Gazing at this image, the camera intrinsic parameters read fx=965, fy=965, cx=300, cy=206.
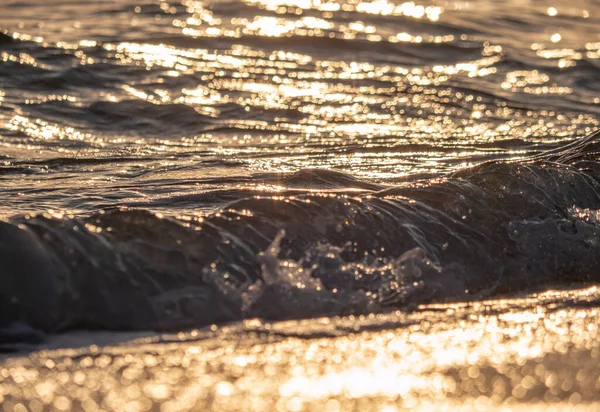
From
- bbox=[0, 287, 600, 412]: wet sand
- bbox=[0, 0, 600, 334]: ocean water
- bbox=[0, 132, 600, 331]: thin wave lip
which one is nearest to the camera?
bbox=[0, 287, 600, 412]: wet sand

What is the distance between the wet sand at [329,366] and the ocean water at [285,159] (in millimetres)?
170

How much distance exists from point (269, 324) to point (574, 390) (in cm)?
106

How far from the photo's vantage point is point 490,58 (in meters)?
9.48

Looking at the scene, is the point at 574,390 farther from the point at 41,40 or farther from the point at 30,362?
the point at 41,40

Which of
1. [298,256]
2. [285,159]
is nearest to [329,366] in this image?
[298,256]

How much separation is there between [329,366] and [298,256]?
2.84 feet

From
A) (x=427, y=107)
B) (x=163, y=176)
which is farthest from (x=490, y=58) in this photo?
(x=163, y=176)

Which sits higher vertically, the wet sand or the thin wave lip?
the thin wave lip

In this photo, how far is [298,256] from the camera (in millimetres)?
3730

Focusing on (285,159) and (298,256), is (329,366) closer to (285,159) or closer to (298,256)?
(298,256)

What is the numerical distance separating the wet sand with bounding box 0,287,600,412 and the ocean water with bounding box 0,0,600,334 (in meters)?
0.17

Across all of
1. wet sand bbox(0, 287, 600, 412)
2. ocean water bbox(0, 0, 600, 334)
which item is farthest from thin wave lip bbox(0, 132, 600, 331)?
wet sand bbox(0, 287, 600, 412)

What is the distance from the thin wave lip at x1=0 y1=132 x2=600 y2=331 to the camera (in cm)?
336

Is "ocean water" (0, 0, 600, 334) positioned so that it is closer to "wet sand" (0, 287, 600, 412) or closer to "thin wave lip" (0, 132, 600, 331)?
"thin wave lip" (0, 132, 600, 331)
